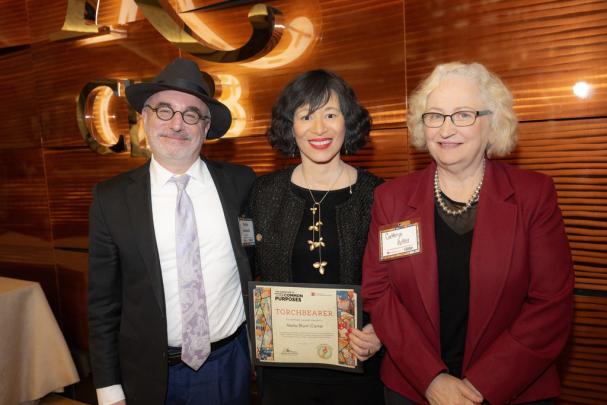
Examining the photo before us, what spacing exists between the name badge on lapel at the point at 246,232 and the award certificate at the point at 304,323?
0.26 meters

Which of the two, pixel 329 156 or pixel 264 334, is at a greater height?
pixel 329 156

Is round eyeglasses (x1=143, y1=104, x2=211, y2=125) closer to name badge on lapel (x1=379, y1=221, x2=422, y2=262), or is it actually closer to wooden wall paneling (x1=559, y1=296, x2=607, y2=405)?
name badge on lapel (x1=379, y1=221, x2=422, y2=262)

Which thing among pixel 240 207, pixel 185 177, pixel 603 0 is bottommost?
pixel 240 207

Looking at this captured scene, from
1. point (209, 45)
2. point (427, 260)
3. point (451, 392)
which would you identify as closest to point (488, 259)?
point (427, 260)

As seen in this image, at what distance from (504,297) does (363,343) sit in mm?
528

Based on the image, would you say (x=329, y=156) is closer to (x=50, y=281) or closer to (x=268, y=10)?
(x=268, y=10)

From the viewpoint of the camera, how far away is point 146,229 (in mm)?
1928

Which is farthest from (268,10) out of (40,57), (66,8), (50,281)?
(50,281)

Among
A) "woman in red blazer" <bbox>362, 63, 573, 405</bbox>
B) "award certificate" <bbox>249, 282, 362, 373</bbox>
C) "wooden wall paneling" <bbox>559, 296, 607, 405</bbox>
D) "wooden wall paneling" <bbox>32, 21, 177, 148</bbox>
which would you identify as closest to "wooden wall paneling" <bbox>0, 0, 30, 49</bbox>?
"wooden wall paneling" <bbox>32, 21, 177, 148</bbox>

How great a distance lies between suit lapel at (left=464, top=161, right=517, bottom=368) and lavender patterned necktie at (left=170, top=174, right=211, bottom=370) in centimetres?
103

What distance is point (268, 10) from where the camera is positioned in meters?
2.74

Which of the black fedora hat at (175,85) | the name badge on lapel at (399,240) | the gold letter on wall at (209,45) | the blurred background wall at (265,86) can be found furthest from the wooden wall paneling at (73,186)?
the name badge on lapel at (399,240)

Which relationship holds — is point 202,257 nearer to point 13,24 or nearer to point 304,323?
point 304,323

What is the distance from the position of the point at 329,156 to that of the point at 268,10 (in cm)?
127
